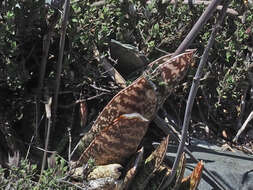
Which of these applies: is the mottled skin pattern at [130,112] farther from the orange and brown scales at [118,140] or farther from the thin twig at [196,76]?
the thin twig at [196,76]

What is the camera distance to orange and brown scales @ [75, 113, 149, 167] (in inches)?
66.6

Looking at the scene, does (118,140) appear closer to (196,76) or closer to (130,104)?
(130,104)

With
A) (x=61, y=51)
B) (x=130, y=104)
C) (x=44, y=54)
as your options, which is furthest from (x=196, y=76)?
(x=44, y=54)

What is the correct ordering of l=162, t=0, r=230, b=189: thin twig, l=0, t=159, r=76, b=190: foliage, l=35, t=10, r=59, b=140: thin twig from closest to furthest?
l=162, t=0, r=230, b=189: thin twig < l=0, t=159, r=76, b=190: foliage < l=35, t=10, r=59, b=140: thin twig

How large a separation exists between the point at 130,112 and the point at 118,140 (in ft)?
0.40

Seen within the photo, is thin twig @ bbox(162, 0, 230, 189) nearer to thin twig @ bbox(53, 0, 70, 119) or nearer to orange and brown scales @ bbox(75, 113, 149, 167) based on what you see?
orange and brown scales @ bbox(75, 113, 149, 167)

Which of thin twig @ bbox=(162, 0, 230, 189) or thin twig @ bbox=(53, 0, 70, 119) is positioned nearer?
thin twig @ bbox=(162, 0, 230, 189)

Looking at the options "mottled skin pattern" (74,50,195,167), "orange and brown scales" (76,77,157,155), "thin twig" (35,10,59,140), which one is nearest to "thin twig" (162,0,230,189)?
"mottled skin pattern" (74,50,195,167)

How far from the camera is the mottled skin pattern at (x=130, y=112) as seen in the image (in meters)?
1.71

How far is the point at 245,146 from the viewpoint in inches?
89.4

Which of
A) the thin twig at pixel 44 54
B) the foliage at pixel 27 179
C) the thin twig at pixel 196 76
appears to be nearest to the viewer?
the thin twig at pixel 196 76

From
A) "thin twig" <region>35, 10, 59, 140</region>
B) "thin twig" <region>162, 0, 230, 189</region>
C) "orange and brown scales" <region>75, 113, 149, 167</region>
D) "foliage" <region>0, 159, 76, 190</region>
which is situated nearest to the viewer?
"thin twig" <region>162, 0, 230, 189</region>

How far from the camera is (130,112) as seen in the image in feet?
5.82

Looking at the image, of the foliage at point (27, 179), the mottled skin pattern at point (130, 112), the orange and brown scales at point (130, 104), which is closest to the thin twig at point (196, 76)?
the mottled skin pattern at point (130, 112)
